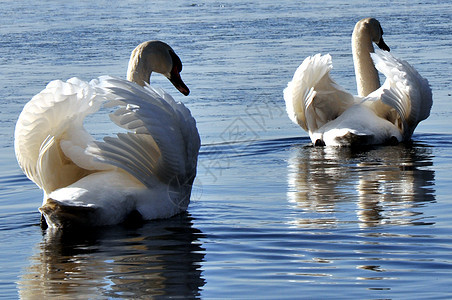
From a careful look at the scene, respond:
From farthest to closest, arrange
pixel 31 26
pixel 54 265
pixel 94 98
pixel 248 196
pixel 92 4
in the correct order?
pixel 92 4
pixel 31 26
pixel 248 196
pixel 94 98
pixel 54 265

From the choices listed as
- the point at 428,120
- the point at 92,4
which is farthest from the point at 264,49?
the point at 92,4

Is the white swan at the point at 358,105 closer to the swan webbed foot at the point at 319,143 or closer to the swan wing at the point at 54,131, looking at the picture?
the swan webbed foot at the point at 319,143

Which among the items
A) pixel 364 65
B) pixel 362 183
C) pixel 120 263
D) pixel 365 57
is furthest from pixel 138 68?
pixel 365 57

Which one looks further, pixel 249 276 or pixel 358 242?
pixel 358 242

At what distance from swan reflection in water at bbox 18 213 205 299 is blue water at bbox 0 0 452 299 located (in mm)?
13

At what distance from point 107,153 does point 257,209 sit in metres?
1.28

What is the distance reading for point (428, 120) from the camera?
37.4 ft

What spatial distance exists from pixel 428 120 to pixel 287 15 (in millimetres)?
12821

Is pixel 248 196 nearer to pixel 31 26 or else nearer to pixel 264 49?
pixel 264 49

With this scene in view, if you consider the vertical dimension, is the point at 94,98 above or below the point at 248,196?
above

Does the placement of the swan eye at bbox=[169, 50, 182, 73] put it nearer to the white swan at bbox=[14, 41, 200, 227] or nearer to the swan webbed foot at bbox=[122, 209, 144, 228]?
the white swan at bbox=[14, 41, 200, 227]

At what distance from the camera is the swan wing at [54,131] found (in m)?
6.34

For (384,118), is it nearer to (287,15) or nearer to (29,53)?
(29,53)

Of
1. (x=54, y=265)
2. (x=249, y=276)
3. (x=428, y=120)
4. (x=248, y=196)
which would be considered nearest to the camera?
(x=249, y=276)
